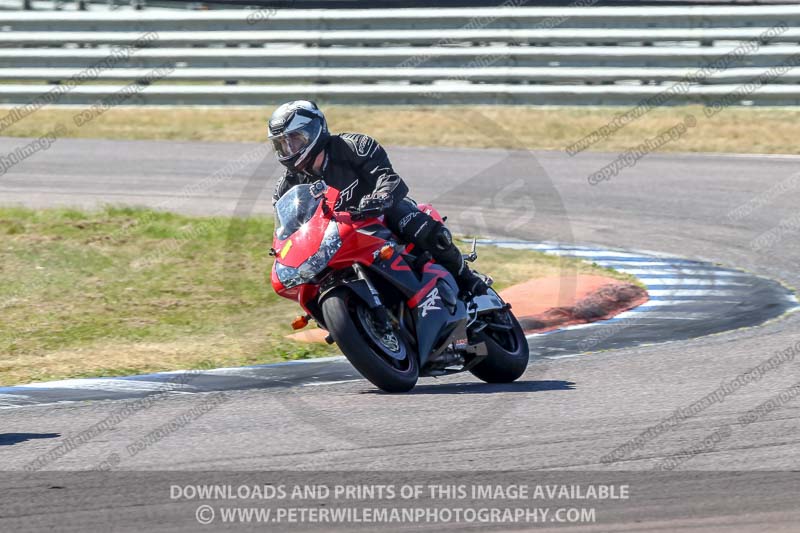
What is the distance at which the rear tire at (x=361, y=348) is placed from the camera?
22.5ft

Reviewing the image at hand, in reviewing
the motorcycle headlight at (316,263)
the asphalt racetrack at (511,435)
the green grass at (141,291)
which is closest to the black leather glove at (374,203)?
the motorcycle headlight at (316,263)

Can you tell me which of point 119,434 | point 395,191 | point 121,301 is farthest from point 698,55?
point 119,434

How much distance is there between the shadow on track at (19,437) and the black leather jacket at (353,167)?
2.06 meters

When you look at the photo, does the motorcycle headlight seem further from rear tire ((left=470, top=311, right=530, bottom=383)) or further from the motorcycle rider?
rear tire ((left=470, top=311, right=530, bottom=383))

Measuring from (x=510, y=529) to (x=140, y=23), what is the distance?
54.5ft

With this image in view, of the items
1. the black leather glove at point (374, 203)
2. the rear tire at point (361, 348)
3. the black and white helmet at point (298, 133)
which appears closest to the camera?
the rear tire at point (361, 348)

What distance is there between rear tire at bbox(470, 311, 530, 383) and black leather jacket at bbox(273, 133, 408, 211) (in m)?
1.09

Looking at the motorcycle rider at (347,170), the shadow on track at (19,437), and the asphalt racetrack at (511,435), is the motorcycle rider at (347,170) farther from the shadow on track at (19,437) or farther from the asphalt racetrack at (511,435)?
the shadow on track at (19,437)

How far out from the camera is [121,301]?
10.8m

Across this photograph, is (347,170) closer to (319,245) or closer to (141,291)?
(319,245)

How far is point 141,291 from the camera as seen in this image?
11117 millimetres

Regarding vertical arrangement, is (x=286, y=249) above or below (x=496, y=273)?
above

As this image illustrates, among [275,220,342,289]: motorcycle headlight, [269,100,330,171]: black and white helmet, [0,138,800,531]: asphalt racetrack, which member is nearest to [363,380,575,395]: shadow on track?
[0,138,800,531]: asphalt racetrack

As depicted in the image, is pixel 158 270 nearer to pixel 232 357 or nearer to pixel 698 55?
pixel 232 357
